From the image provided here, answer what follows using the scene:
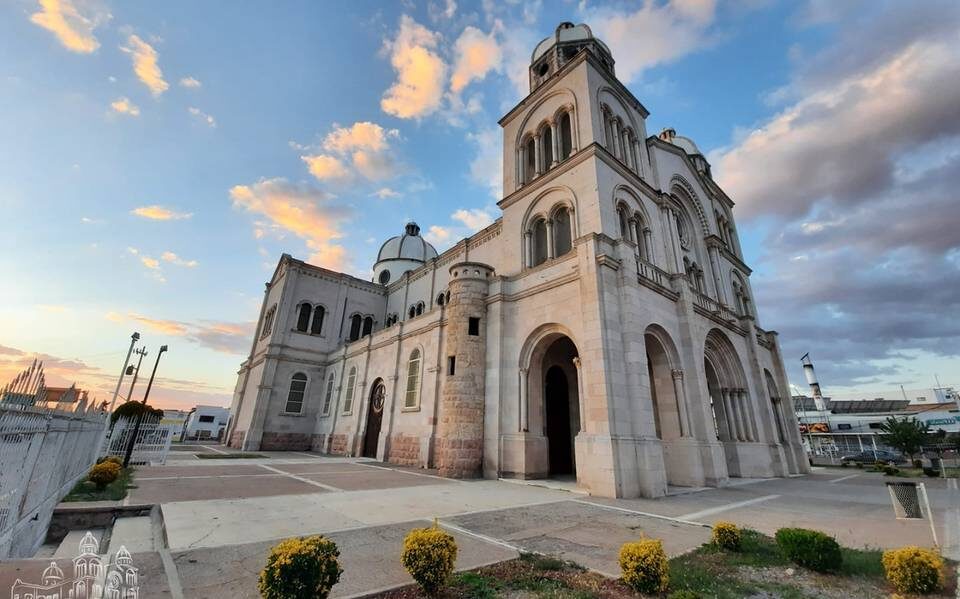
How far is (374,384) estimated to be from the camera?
24.4 metres

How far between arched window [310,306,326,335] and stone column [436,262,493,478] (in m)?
17.0

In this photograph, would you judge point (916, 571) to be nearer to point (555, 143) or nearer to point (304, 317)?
point (555, 143)

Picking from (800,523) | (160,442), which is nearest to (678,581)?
(800,523)

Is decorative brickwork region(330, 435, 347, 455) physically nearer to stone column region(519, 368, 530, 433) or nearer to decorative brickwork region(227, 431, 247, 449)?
decorative brickwork region(227, 431, 247, 449)

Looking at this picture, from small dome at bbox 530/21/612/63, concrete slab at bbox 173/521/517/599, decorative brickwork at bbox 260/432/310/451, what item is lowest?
concrete slab at bbox 173/521/517/599

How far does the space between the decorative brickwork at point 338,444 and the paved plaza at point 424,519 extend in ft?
37.2

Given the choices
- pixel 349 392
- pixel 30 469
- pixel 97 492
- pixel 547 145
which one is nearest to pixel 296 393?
pixel 349 392

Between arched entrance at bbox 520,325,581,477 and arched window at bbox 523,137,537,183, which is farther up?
arched window at bbox 523,137,537,183

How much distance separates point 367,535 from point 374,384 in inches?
742

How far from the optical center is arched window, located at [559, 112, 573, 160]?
19.2 metres

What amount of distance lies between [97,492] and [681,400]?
1776 centimetres

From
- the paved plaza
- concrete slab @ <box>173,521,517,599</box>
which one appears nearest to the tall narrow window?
the paved plaza

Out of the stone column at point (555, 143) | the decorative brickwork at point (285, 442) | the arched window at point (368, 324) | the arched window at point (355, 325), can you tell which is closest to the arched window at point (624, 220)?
the stone column at point (555, 143)

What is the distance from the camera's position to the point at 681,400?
583 inches
